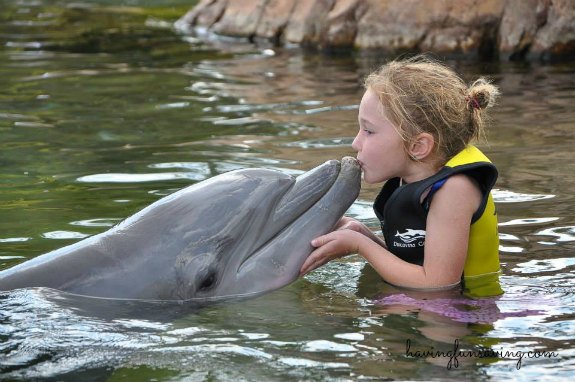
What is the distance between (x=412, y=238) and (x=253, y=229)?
1004mm

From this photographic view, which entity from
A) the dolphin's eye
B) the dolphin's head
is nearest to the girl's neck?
the dolphin's head

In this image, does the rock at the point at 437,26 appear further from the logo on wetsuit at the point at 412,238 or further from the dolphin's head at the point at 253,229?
the dolphin's head at the point at 253,229

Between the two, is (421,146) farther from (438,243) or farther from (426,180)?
(438,243)

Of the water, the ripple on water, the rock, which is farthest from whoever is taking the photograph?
the rock

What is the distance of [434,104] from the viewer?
6527 millimetres

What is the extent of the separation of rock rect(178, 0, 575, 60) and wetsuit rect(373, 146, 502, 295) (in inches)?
369

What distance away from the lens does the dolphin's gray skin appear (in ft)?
20.2

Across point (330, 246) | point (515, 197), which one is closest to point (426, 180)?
point (330, 246)

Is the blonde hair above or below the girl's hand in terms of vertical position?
above

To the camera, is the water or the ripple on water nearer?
the water

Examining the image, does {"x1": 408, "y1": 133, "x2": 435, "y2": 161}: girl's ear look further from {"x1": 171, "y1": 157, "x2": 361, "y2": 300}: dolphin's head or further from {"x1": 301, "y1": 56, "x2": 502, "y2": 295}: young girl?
{"x1": 171, "y1": 157, "x2": 361, "y2": 300}: dolphin's head

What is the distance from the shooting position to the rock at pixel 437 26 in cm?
1574

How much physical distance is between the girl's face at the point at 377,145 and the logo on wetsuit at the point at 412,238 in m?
0.37

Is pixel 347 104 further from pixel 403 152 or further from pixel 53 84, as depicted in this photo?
pixel 403 152
